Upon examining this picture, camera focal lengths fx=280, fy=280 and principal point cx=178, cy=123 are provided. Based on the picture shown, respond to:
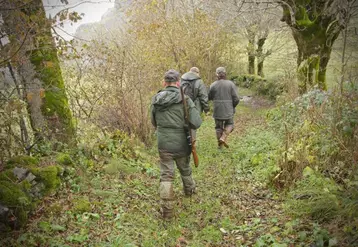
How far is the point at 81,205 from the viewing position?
171 inches

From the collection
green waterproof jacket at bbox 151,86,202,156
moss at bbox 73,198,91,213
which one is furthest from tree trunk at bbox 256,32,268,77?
moss at bbox 73,198,91,213

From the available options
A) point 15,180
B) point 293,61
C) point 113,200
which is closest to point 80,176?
point 113,200

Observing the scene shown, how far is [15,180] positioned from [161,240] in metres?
2.23

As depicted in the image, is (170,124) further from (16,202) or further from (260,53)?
(260,53)

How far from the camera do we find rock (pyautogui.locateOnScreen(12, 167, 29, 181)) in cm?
404

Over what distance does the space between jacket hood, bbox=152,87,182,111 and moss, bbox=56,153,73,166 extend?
1.90 meters

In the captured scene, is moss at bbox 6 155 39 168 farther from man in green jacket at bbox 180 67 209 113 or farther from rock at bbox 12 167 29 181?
man in green jacket at bbox 180 67 209 113

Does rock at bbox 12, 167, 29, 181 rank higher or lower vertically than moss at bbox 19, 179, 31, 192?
higher

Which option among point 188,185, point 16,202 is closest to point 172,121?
point 188,185

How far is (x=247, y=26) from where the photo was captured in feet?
62.1

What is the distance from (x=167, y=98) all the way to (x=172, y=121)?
1.34ft

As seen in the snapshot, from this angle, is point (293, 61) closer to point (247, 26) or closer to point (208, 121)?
point (247, 26)

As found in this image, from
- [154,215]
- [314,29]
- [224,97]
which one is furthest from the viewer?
[314,29]

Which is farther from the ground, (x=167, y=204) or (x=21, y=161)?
(x=21, y=161)
